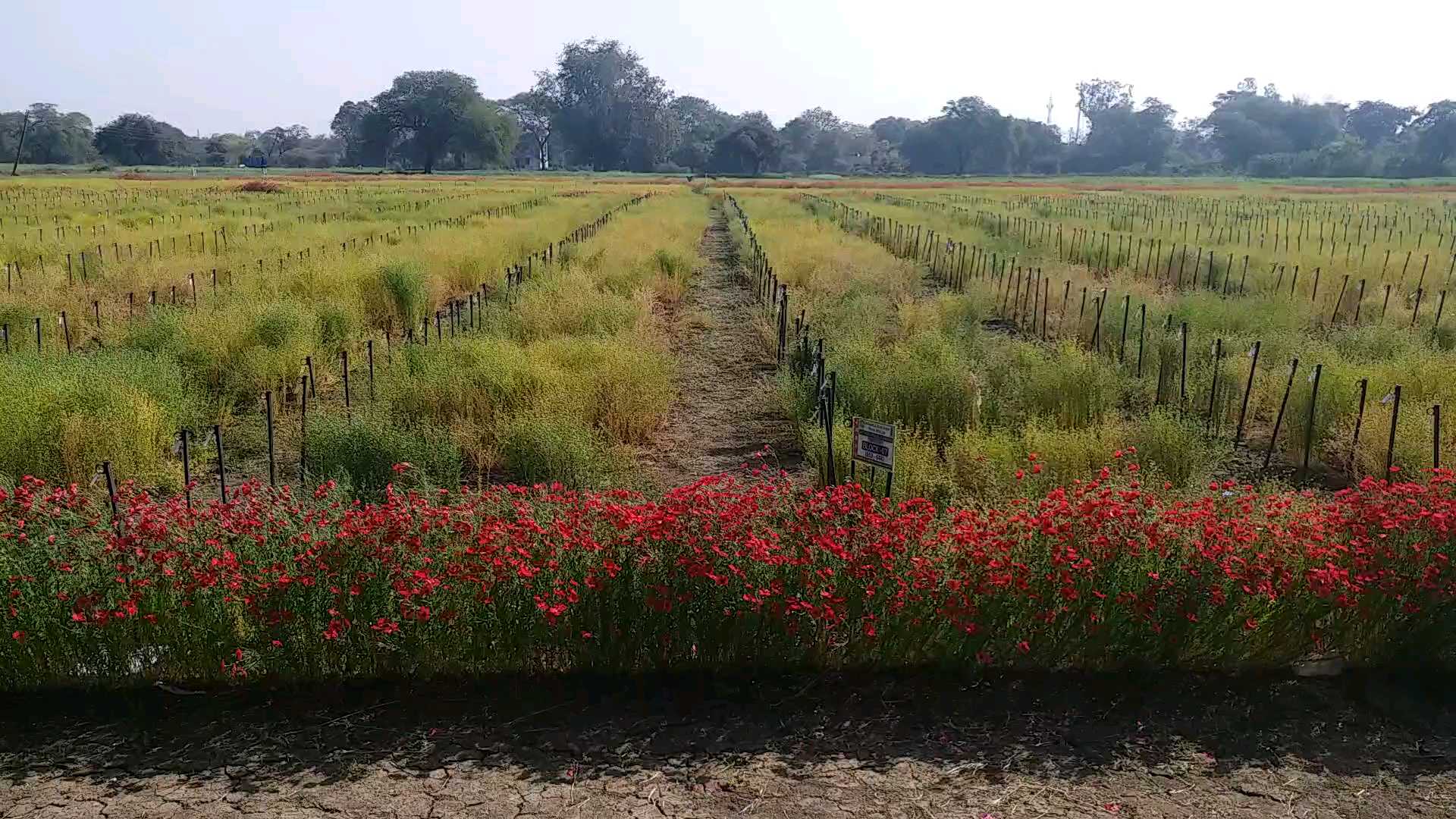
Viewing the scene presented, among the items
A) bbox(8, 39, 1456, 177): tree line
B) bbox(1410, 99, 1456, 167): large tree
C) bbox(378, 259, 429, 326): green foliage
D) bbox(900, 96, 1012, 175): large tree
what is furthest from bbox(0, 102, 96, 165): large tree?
bbox(1410, 99, 1456, 167): large tree

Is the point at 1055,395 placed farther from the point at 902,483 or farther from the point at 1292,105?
the point at 1292,105

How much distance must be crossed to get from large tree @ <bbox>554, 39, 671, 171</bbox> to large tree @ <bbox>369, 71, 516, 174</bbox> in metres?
14.5

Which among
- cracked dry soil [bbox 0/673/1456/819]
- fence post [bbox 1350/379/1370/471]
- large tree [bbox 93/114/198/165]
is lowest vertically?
cracked dry soil [bbox 0/673/1456/819]

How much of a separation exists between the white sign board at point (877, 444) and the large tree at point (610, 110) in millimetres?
99251

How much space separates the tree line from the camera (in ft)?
287

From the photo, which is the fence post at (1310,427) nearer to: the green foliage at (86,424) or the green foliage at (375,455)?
the green foliage at (375,455)

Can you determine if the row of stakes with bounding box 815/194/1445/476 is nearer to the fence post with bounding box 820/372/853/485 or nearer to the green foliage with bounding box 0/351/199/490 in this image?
the fence post with bounding box 820/372/853/485

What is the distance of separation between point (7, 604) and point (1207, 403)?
27.5 ft

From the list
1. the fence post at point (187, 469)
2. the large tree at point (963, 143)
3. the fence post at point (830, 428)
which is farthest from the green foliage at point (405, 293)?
the large tree at point (963, 143)

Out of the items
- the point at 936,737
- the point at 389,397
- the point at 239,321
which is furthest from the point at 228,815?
the point at 239,321

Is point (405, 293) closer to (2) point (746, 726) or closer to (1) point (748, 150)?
(2) point (746, 726)

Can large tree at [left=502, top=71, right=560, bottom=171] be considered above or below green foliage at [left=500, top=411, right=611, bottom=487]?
above

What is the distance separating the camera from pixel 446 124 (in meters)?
85.0

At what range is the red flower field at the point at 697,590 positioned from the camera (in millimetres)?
4070
